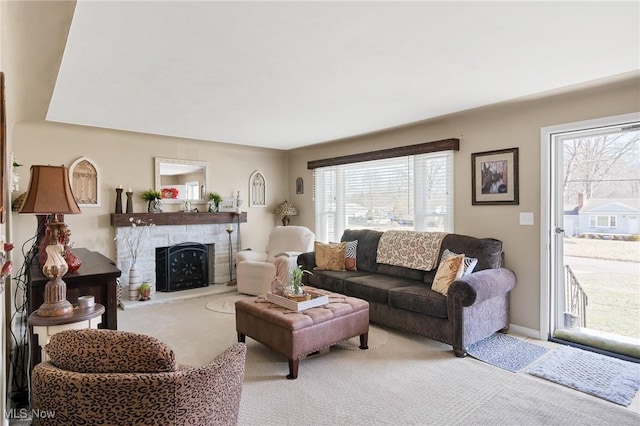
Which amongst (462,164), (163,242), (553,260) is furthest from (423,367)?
(163,242)

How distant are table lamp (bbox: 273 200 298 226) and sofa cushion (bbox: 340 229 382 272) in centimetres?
177

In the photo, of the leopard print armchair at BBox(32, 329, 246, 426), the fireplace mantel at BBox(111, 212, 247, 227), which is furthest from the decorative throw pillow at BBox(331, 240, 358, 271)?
the leopard print armchair at BBox(32, 329, 246, 426)

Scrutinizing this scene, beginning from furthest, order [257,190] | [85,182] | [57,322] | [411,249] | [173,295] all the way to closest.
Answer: [257,190] < [173,295] < [85,182] < [411,249] < [57,322]

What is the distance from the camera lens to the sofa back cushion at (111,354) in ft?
3.91

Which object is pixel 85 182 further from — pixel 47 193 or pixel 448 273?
pixel 448 273

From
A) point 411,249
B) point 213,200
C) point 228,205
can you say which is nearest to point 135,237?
point 213,200

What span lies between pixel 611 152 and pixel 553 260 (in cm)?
109

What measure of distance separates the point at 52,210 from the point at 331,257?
3.07 m

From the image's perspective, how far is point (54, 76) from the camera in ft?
8.81

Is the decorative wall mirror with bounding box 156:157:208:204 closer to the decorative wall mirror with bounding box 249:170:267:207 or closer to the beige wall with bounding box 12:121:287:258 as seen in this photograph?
the beige wall with bounding box 12:121:287:258

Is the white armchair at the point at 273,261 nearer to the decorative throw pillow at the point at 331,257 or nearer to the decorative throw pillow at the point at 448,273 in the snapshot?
the decorative throw pillow at the point at 331,257

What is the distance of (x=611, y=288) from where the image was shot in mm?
3297

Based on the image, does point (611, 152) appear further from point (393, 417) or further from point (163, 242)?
point (163, 242)

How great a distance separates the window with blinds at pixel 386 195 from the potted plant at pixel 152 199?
2.46 m
